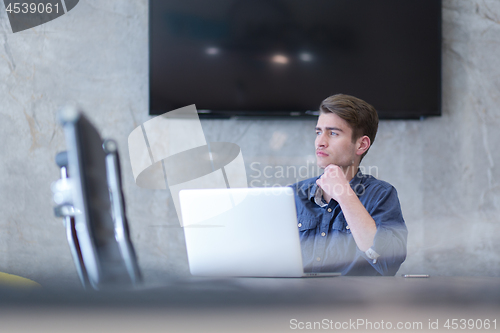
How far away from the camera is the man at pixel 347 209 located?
1191mm

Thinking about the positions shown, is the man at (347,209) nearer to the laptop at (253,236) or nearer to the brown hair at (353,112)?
the brown hair at (353,112)

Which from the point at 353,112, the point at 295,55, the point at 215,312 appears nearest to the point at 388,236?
the point at 353,112

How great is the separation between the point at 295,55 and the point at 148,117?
94cm

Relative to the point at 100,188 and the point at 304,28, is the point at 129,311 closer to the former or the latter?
the point at 100,188

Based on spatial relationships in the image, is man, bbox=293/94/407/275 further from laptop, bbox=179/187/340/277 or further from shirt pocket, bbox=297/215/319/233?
laptop, bbox=179/187/340/277

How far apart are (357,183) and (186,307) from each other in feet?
4.16

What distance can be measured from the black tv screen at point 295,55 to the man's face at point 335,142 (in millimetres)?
825

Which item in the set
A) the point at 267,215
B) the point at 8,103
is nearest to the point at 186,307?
the point at 267,215

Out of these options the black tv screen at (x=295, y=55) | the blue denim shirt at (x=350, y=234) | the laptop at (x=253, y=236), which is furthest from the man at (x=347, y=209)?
the black tv screen at (x=295, y=55)

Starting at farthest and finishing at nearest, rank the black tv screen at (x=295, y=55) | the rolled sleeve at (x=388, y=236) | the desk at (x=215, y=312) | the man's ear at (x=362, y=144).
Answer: the black tv screen at (x=295, y=55)
the man's ear at (x=362, y=144)
the rolled sleeve at (x=388, y=236)
the desk at (x=215, y=312)

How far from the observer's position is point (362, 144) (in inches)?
59.5

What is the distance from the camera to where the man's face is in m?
1.46

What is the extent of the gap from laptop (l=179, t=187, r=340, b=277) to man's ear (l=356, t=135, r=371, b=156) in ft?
2.33

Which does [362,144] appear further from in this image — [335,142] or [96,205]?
[96,205]
